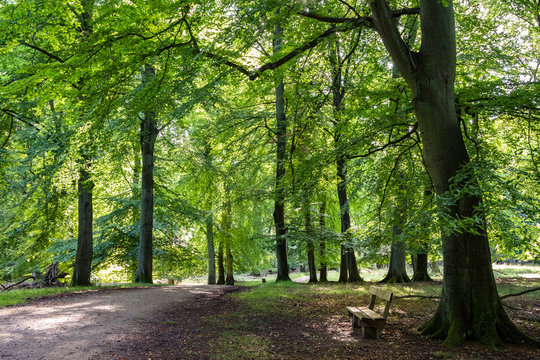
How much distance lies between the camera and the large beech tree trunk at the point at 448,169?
548cm

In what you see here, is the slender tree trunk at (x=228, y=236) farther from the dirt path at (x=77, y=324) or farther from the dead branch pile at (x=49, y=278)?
the dirt path at (x=77, y=324)

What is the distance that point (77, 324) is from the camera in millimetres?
6234

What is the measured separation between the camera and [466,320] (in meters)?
5.54

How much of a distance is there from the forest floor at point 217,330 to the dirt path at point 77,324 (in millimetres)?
13

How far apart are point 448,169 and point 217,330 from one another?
5.01 meters

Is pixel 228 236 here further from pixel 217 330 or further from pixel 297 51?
pixel 297 51

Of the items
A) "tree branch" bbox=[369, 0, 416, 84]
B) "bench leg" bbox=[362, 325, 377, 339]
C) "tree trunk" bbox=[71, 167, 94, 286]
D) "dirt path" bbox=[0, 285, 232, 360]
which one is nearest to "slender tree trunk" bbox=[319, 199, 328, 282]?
"dirt path" bbox=[0, 285, 232, 360]

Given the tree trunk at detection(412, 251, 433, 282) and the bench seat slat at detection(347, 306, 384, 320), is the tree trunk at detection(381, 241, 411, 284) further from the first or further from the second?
the bench seat slat at detection(347, 306, 384, 320)

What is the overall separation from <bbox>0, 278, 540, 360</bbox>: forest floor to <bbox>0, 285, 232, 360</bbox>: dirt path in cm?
1

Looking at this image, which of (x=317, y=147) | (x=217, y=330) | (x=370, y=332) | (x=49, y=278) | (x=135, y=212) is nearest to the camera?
(x=370, y=332)

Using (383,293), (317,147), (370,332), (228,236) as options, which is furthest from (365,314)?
(228,236)

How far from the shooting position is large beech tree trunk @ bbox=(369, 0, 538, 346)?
5.48m

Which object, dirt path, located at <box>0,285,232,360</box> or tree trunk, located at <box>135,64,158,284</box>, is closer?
dirt path, located at <box>0,285,232,360</box>

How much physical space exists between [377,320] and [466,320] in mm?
1340
